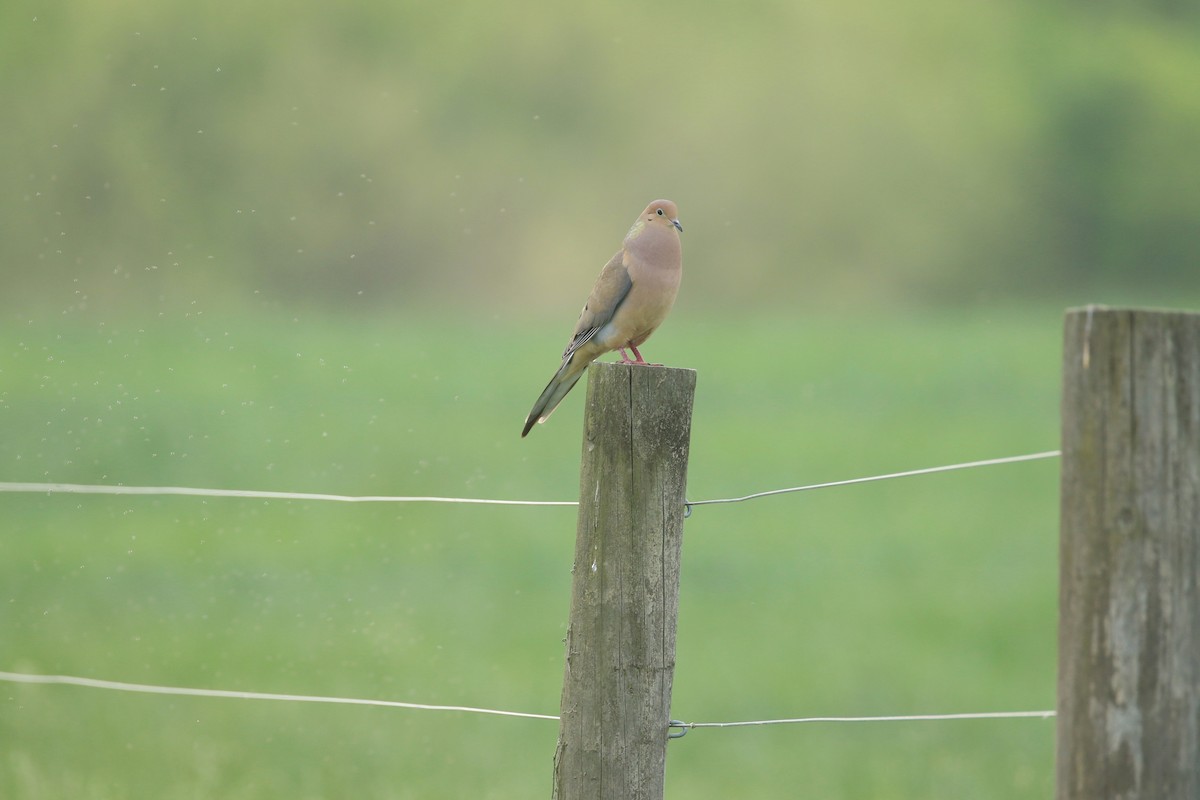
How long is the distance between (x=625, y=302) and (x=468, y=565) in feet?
32.9

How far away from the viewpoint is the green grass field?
25.9 feet

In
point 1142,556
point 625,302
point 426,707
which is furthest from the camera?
point 625,302

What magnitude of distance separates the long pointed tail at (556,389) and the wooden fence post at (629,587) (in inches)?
34.1

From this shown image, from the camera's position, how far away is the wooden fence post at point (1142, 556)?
192 centimetres

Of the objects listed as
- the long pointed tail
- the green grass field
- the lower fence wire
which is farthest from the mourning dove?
the green grass field

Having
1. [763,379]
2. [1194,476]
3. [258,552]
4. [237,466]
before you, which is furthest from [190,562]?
[1194,476]

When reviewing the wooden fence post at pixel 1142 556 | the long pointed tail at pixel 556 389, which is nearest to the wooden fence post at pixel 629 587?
the wooden fence post at pixel 1142 556

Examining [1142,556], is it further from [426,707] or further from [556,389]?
[556,389]

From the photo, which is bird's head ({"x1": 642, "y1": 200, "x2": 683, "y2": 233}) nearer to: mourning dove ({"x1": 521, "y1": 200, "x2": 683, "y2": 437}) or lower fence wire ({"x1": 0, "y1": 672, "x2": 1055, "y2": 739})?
mourning dove ({"x1": 521, "y1": 200, "x2": 683, "y2": 437})

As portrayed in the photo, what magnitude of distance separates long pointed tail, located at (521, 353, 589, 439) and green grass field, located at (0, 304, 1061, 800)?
4.15m

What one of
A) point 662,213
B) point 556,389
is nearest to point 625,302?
point 556,389

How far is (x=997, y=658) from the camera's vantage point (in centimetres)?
1057

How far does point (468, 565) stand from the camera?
42.8 feet

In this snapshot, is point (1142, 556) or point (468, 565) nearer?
point (1142, 556)
